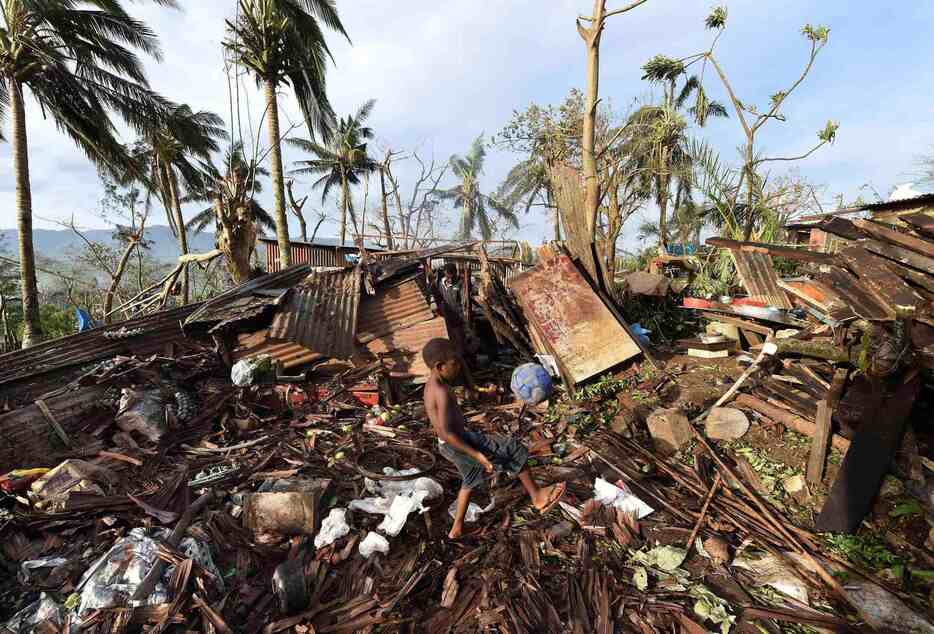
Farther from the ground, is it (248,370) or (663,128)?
(663,128)

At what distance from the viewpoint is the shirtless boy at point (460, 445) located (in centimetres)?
282

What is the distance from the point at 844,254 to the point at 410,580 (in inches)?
180

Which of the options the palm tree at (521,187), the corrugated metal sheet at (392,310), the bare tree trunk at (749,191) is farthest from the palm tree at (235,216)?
the palm tree at (521,187)


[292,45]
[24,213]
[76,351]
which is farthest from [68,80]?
[76,351]

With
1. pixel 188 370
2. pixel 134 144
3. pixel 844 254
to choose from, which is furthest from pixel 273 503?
pixel 134 144

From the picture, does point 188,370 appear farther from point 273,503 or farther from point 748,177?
point 748,177

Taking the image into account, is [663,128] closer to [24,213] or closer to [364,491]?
[364,491]

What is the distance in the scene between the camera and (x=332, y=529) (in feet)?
9.57

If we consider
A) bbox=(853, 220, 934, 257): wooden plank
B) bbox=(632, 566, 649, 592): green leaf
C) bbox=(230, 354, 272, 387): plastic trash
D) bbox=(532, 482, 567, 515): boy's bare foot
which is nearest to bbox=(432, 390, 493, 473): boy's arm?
bbox=(532, 482, 567, 515): boy's bare foot

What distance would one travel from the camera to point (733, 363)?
17.3 feet

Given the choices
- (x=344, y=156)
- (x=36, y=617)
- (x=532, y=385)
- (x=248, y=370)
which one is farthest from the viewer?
(x=344, y=156)

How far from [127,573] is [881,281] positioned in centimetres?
587

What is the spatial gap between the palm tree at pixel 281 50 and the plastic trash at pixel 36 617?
40.2 feet

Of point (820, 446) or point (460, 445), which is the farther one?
point (820, 446)
